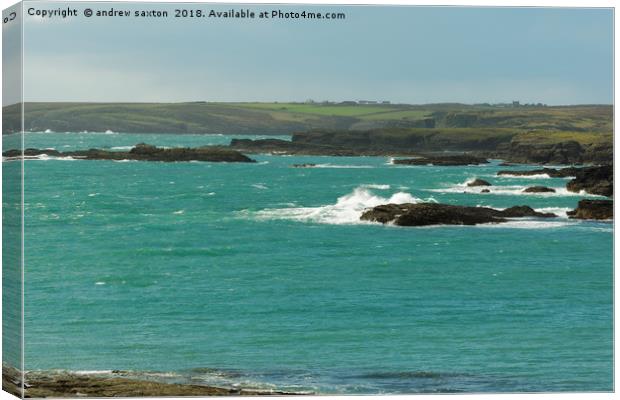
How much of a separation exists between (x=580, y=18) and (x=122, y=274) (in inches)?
469

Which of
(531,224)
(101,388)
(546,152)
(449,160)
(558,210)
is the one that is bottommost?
(101,388)

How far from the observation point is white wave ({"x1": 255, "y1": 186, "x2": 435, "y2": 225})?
3484 centimetres

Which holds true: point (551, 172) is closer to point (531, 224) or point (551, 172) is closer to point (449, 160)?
point (531, 224)

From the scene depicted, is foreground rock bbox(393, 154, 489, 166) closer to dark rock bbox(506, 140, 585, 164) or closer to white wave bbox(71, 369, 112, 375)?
dark rock bbox(506, 140, 585, 164)

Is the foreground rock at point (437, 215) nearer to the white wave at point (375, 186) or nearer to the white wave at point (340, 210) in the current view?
the white wave at point (340, 210)

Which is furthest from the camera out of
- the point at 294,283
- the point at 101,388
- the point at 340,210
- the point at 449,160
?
the point at 449,160

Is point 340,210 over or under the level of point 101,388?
over

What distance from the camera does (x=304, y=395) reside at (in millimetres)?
32906

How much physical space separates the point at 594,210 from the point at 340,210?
593 centimetres

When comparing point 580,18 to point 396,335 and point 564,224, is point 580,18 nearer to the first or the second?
point 564,224

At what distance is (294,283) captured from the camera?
33906 millimetres

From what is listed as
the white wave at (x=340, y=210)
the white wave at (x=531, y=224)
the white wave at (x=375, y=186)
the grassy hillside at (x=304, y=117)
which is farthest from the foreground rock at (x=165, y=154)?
the white wave at (x=531, y=224)

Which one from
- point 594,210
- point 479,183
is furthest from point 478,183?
point 594,210

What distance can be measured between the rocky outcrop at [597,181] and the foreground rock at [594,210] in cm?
27
